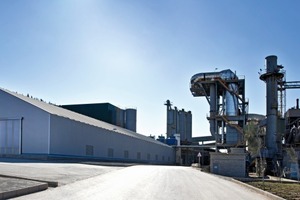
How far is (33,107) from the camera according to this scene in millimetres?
31219

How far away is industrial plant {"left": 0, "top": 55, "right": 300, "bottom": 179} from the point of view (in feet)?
102

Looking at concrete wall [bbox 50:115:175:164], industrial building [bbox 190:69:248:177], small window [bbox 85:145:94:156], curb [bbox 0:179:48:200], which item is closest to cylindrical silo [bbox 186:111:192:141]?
concrete wall [bbox 50:115:175:164]

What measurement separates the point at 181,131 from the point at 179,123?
74.4 inches

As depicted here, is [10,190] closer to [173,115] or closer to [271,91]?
[271,91]

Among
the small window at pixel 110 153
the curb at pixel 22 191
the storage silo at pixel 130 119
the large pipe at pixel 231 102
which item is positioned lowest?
the small window at pixel 110 153

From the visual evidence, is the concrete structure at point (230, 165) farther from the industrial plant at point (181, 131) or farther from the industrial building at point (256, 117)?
the industrial building at point (256, 117)

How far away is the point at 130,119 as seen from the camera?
7506cm

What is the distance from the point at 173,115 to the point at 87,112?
21.3 m

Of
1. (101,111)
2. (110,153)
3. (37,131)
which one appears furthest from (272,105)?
(101,111)

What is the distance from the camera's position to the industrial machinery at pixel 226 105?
175 ft

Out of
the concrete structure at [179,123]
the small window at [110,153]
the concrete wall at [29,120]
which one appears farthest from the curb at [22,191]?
the concrete structure at [179,123]

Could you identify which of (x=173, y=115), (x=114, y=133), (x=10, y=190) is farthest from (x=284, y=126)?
(x=10, y=190)

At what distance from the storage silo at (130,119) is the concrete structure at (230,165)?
140ft

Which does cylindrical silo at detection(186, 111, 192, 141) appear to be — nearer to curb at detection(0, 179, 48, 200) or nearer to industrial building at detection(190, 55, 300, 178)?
industrial building at detection(190, 55, 300, 178)
